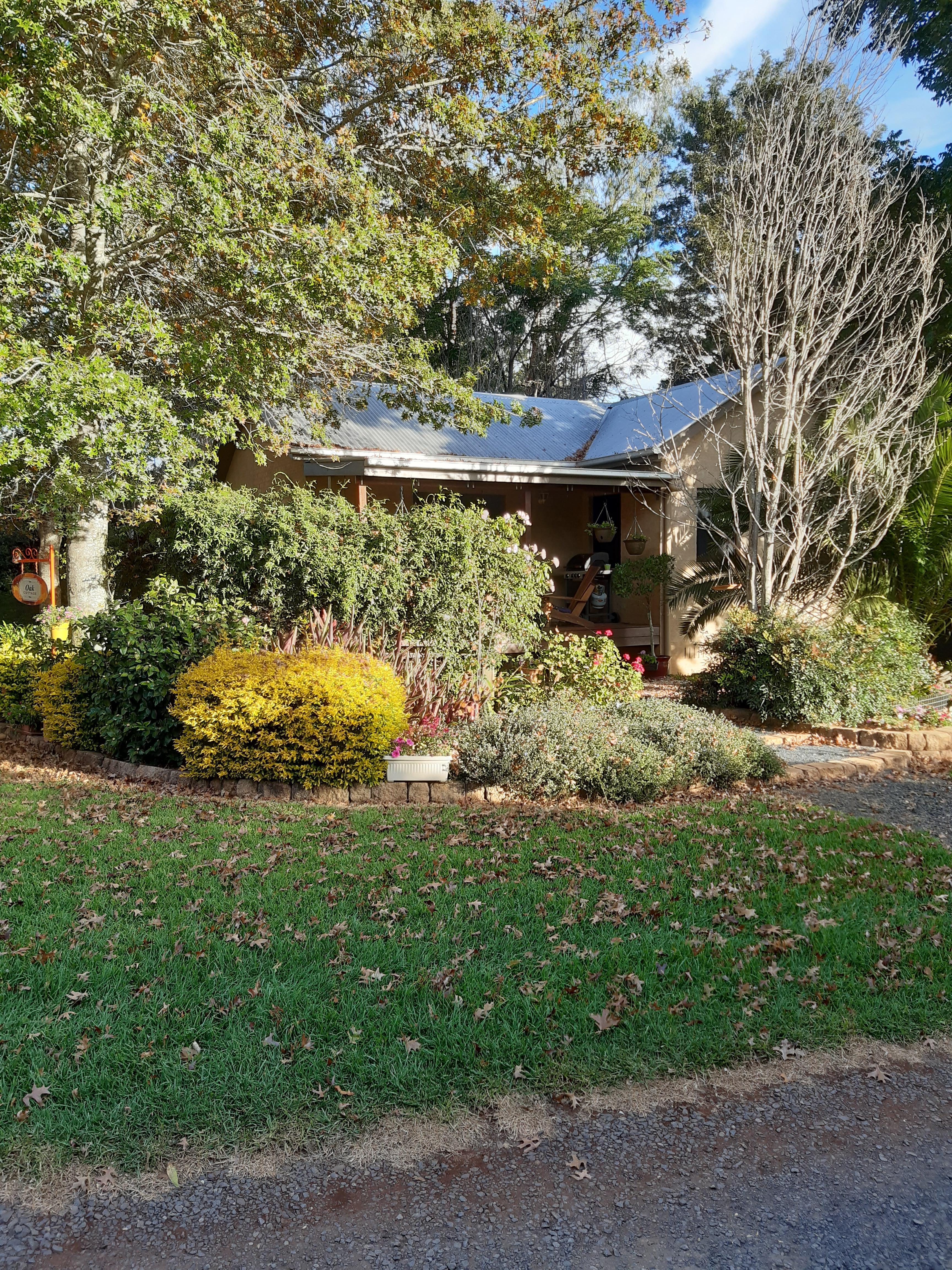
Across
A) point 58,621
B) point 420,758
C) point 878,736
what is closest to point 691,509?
point 878,736

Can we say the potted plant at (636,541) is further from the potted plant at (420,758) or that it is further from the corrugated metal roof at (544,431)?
the potted plant at (420,758)

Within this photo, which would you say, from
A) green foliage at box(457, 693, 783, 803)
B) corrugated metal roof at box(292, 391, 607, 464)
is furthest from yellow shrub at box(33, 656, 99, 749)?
corrugated metal roof at box(292, 391, 607, 464)

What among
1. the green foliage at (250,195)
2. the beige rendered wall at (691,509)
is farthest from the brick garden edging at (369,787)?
the beige rendered wall at (691,509)

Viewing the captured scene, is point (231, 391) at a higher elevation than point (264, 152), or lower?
lower

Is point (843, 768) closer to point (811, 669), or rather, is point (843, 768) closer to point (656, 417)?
point (811, 669)

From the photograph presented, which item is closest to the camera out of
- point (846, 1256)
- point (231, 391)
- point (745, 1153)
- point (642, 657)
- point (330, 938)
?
point (846, 1256)

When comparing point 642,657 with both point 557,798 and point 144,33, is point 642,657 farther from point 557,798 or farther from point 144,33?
point 144,33

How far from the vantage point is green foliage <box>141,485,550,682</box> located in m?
8.84

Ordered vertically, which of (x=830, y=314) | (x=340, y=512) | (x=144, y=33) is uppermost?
(x=144, y=33)

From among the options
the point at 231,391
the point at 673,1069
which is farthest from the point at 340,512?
the point at 673,1069

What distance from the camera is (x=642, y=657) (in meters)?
13.3

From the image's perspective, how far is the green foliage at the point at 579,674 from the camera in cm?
923

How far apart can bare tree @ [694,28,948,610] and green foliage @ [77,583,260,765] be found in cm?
624

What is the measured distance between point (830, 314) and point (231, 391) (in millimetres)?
7921
